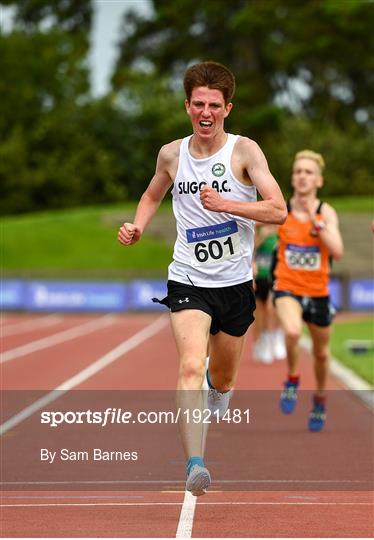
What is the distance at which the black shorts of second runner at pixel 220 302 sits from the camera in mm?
7544

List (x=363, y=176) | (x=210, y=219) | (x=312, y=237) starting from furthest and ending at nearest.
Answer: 1. (x=363, y=176)
2. (x=312, y=237)
3. (x=210, y=219)

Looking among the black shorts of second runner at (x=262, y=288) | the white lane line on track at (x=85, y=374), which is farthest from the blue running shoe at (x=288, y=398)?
the black shorts of second runner at (x=262, y=288)

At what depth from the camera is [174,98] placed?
73250mm

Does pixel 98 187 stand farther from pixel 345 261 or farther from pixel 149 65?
pixel 345 261

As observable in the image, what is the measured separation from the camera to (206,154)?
7469mm

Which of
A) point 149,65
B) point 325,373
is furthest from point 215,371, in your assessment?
point 149,65

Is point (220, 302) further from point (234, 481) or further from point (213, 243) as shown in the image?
point (234, 481)

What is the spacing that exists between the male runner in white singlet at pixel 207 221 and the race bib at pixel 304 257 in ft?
11.7

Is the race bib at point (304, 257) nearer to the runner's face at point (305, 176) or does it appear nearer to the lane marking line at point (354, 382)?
the runner's face at point (305, 176)

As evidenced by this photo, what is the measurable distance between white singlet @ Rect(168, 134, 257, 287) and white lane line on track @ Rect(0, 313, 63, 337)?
1930cm

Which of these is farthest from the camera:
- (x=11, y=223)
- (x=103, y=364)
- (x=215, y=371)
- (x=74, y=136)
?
(x=74, y=136)

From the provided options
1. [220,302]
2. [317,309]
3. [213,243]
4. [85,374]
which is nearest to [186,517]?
[220,302]

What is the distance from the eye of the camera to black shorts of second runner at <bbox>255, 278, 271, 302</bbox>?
699 inches

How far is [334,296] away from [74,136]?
3721cm
